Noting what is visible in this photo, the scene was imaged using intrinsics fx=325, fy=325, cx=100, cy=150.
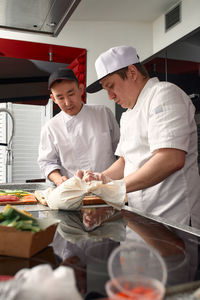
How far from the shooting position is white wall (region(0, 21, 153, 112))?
4.15 m

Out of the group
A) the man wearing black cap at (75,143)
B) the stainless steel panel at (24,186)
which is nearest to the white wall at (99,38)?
the man wearing black cap at (75,143)

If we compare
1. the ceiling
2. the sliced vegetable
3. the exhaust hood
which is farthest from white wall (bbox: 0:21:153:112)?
the sliced vegetable

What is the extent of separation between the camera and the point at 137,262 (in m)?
0.54

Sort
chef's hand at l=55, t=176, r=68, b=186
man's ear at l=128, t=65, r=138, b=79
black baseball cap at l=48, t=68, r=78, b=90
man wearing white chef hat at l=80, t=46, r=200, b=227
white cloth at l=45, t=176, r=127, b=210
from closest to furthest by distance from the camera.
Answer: white cloth at l=45, t=176, r=127, b=210 < man wearing white chef hat at l=80, t=46, r=200, b=227 < man's ear at l=128, t=65, r=138, b=79 < chef's hand at l=55, t=176, r=68, b=186 < black baseball cap at l=48, t=68, r=78, b=90

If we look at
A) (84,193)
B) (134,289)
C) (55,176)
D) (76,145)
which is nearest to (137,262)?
(134,289)

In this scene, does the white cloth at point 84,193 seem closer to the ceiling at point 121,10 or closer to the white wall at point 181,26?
the white wall at point 181,26

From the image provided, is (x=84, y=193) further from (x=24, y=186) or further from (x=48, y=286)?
(x=24, y=186)

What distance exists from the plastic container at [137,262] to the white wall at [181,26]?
3350 millimetres

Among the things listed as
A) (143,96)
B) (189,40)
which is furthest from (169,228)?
(189,40)

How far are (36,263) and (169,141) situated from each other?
2.94ft

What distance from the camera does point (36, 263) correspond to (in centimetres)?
70

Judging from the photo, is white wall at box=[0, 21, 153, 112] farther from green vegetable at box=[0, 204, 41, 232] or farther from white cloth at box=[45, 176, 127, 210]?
green vegetable at box=[0, 204, 41, 232]

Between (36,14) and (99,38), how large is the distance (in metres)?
2.72

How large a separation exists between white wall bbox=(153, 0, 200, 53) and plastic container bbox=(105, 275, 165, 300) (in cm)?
344
